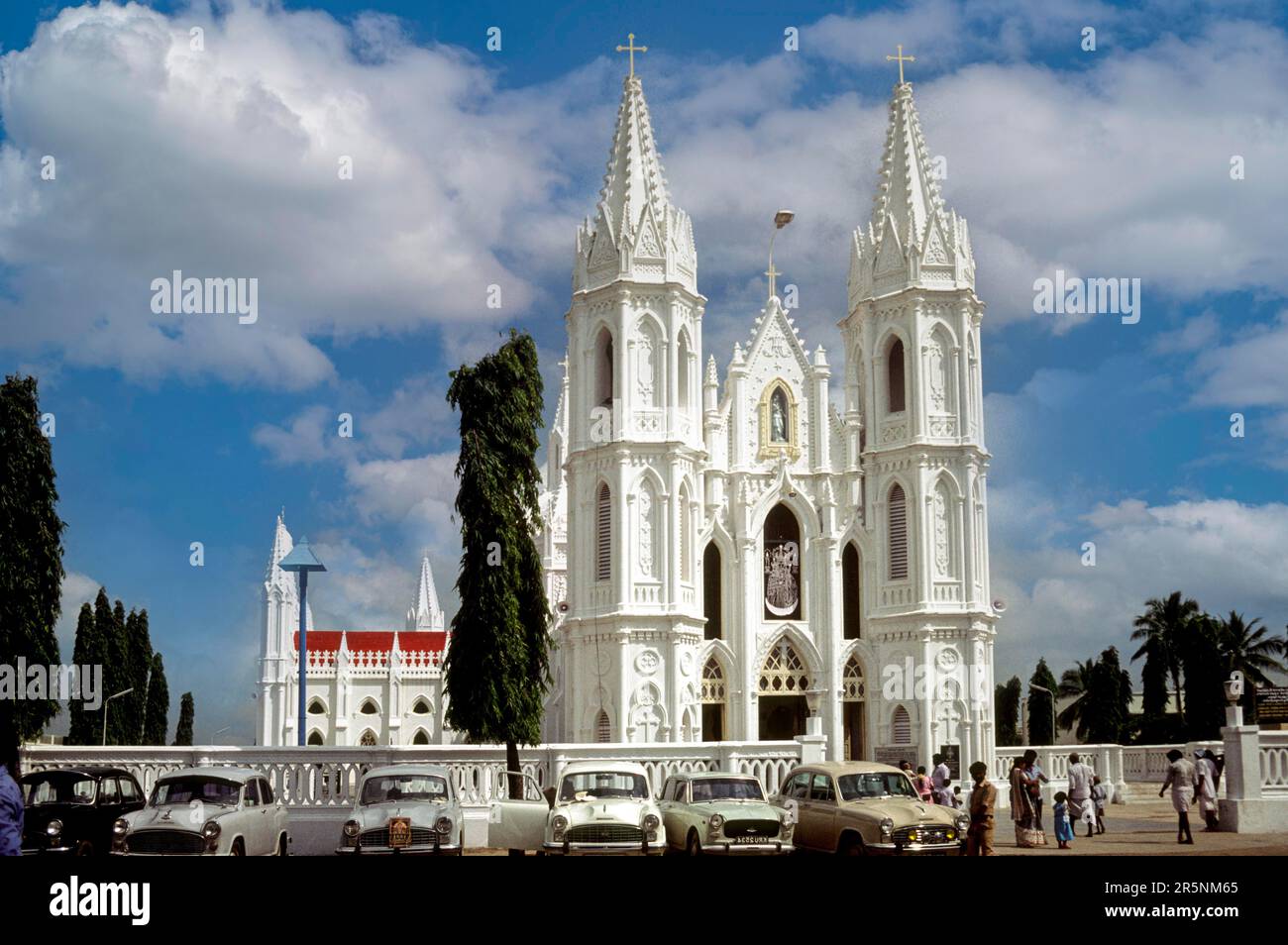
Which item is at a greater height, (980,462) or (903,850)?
(980,462)

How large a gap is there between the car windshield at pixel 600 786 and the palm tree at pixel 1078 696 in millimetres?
60488

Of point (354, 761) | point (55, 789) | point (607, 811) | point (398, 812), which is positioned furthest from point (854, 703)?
point (55, 789)

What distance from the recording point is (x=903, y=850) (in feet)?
71.3

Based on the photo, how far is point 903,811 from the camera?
22.3 m

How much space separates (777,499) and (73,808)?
34.0m

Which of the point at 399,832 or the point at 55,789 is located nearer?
the point at 399,832

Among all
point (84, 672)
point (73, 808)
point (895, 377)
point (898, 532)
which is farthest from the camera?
point (84, 672)

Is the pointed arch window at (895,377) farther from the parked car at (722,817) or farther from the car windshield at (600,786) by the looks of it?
the car windshield at (600,786)

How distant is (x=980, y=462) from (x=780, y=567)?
8304mm

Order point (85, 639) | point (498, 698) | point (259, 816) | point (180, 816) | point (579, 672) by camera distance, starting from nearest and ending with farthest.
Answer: point (180, 816), point (259, 816), point (498, 698), point (579, 672), point (85, 639)

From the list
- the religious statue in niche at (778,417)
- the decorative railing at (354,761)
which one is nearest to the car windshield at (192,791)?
the decorative railing at (354,761)

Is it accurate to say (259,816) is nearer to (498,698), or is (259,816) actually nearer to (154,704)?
(498,698)

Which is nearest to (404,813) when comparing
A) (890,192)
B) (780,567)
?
(780,567)

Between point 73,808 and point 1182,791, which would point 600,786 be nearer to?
point 73,808
